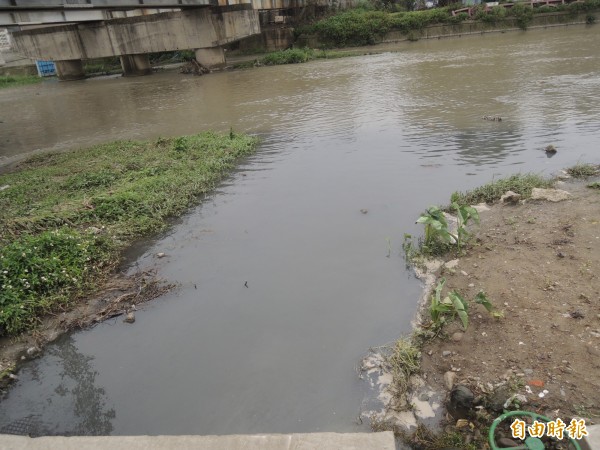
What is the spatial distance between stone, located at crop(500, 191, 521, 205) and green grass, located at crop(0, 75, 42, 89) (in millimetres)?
32644

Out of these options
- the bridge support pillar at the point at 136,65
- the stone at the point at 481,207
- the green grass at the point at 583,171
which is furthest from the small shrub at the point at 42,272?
the bridge support pillar at the point at 136,65

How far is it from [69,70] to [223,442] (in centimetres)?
3157

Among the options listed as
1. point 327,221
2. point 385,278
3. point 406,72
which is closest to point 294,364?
point 385,278

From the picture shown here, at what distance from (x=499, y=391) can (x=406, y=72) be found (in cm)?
1611

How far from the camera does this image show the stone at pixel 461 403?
301cm

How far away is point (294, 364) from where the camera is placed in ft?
12.0

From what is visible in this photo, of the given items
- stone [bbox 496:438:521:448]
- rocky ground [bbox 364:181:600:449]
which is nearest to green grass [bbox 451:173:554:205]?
rocky ground [bbox 364:181:600:449]

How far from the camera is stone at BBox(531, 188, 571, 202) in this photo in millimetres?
Result: 5688

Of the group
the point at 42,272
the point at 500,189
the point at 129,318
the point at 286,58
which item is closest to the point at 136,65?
the point at 286,58

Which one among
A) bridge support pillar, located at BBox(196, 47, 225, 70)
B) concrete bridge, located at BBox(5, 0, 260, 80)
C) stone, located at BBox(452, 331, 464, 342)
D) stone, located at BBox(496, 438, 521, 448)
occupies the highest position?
concrete bridge, located at BBox(5, 0, 260, 80)

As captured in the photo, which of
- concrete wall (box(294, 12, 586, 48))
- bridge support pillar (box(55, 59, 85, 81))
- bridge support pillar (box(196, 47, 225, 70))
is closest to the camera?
bridge support pillar (box(196, 47, 225, 70))

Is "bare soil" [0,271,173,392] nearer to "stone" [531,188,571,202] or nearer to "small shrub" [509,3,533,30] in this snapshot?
"stone" [531,188,571,202]

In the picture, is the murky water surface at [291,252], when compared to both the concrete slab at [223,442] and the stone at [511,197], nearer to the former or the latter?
the concrete slab at [223,442]

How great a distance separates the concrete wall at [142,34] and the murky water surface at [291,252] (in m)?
11.3
